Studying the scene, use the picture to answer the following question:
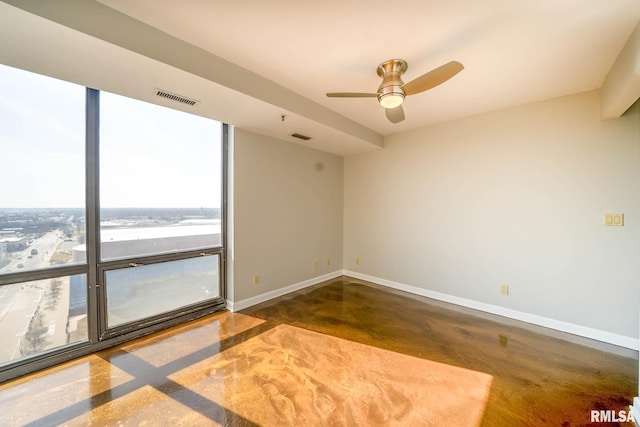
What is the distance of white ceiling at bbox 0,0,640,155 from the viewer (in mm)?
1546

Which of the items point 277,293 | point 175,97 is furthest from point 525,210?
point 175,97

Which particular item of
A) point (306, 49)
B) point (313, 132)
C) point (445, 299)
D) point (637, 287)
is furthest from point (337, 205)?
point (637, 287)

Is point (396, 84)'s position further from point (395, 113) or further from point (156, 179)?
point (156, 179)

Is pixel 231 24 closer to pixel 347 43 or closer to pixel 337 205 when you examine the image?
pixel 347 43

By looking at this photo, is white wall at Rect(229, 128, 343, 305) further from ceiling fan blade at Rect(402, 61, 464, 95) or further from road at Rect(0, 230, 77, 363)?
ceiling fan blade at Rect(402, 61, 464, 95)

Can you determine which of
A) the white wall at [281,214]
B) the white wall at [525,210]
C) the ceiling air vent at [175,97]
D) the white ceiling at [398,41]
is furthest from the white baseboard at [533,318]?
the ceiling air vent at [175,97]

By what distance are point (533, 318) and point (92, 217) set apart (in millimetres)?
4754

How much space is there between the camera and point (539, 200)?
2816 millimetres

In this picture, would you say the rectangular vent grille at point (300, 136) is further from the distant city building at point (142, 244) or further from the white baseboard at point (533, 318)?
the white baseboard at point (533, 318)

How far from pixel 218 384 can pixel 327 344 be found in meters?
1.01

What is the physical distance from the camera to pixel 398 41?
1847 mm

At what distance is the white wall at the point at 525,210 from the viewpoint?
7.97 feet

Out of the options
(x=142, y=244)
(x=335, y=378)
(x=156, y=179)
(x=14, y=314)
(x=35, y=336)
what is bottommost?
(x=335, y=378)

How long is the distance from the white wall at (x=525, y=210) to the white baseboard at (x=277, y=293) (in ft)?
3.47
